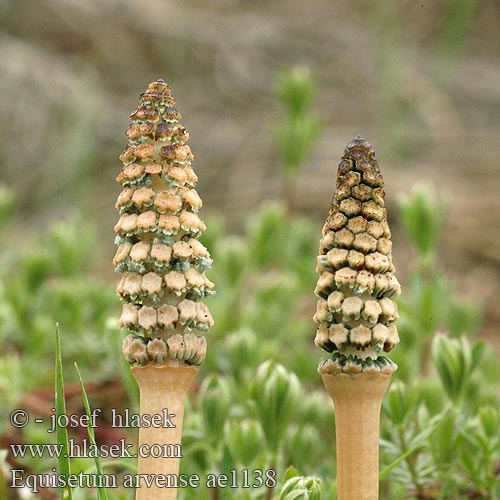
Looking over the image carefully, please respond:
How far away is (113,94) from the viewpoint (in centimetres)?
805

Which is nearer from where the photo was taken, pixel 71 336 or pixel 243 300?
pixel 71 336

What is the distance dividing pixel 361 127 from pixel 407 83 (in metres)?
0.61

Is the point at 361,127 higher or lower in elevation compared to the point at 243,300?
higher

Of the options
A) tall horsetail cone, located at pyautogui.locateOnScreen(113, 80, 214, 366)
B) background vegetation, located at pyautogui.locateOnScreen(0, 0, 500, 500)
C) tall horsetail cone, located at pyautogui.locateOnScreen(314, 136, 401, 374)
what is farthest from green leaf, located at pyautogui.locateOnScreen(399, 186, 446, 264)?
tall horsetail cone, located at pyautogui.locateOnScreen(113, 80, 214, 366)

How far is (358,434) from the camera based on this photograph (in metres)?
1.72

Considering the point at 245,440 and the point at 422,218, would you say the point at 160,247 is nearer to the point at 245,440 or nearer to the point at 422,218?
the point at 245,440

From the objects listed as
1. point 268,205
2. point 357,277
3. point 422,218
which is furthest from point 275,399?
point 268,205

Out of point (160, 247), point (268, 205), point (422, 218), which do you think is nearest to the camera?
point (160, 247)

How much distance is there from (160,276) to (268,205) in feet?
9.28

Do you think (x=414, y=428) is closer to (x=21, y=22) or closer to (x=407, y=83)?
(x=407, y=83)

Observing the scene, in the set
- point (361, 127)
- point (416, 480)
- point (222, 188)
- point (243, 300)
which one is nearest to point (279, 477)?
point (416, 480)

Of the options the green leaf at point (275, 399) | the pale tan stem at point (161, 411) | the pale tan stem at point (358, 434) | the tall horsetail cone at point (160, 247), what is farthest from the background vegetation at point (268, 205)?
the tall horsetail cone at point (160, 247)

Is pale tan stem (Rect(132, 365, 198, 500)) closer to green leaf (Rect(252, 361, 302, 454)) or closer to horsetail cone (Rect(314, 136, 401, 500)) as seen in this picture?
horsetail cone (Rect(314, 136, 401, 500))

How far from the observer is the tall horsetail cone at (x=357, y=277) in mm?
1674
